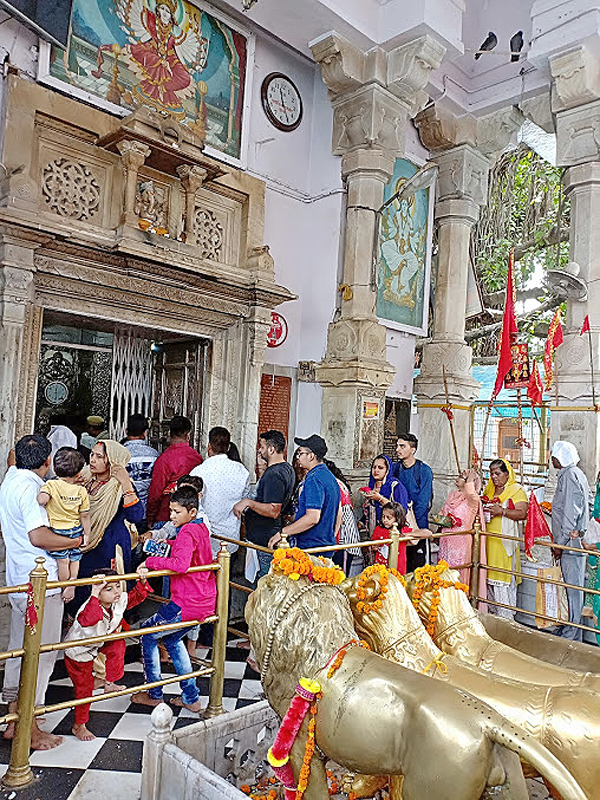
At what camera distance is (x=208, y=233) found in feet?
20.3

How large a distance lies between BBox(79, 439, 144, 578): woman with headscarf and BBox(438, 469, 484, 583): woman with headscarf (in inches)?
108

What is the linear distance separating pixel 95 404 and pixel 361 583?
5.19 m

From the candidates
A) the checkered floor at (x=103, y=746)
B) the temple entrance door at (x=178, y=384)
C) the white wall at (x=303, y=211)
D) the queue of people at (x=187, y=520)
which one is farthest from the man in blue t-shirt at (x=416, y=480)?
the checkered floor at (x=103, y=746)

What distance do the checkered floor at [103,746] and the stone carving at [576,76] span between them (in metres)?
6.72

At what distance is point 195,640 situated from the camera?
15.1 ft

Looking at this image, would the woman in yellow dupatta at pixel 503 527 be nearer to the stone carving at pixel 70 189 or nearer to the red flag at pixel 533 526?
the red flag at pixel 533 526

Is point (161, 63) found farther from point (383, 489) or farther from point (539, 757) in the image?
point (539, 757)

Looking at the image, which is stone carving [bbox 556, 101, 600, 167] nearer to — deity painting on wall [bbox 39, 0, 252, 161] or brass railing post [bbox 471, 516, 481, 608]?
deity painting on wall [bbox 39, 0, 252, 161]

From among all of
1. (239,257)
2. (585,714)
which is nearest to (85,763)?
(585,714)

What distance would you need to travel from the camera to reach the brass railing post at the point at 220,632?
3438 millimetres

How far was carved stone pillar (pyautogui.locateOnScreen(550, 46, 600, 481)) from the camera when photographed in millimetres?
6645

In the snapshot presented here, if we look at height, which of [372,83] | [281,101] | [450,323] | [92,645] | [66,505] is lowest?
[92,645]

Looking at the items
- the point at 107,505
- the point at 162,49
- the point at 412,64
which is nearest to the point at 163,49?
the point at 162,49

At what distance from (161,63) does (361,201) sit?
244cm
